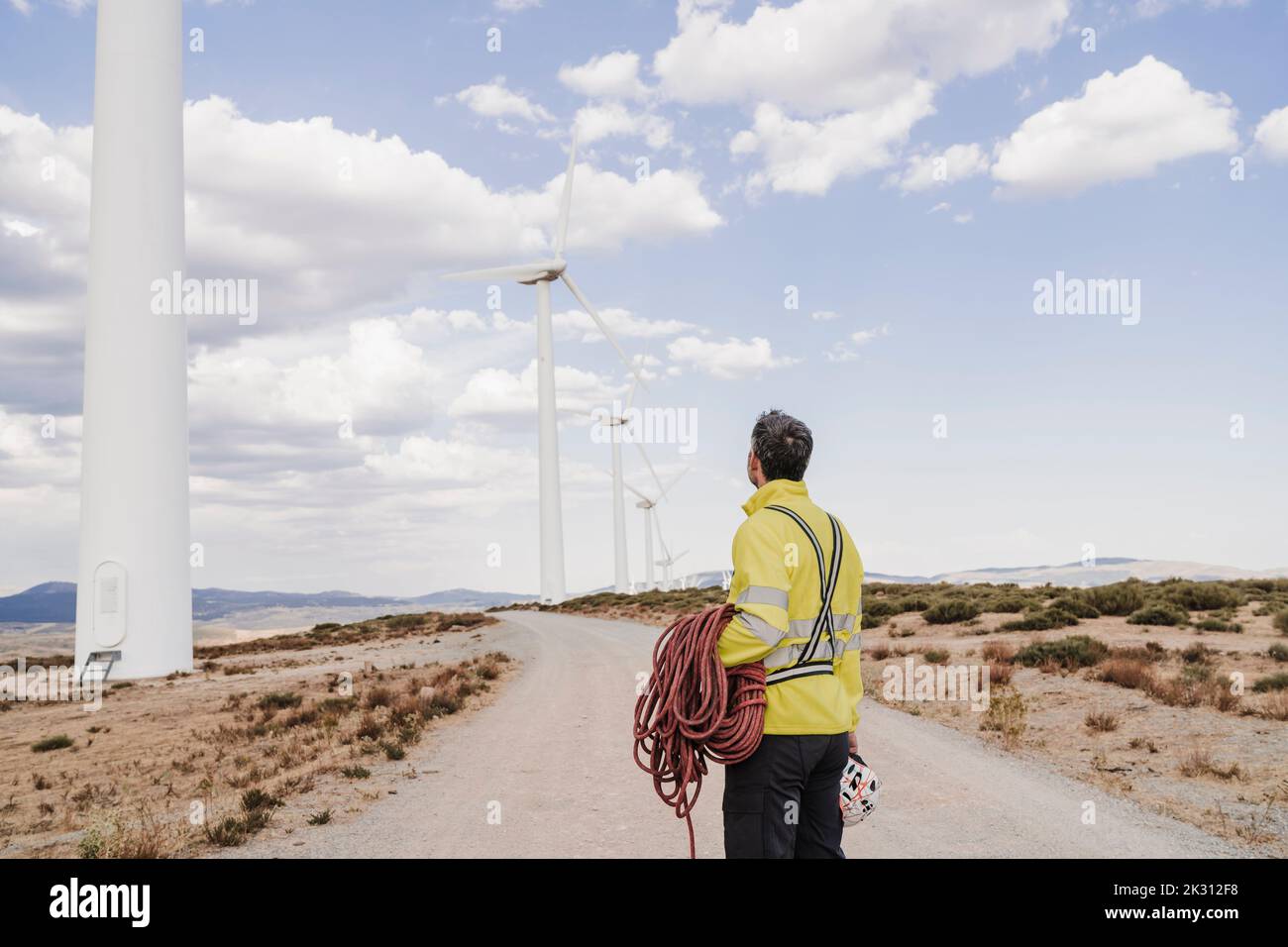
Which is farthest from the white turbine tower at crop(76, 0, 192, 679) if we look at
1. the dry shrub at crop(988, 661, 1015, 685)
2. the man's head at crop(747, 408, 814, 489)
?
the man's head at crop(747, 408, 814, 489)

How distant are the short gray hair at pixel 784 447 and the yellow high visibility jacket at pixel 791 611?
0.40ft

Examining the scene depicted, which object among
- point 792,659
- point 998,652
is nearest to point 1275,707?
point 998,652

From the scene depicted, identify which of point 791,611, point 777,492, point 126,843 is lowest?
point 126,843

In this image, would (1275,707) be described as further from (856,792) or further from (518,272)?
(518,272)

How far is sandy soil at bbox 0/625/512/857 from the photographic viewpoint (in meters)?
10.1

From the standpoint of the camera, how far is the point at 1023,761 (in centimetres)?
1148

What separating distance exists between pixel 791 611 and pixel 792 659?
211mm

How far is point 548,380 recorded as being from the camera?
67438 millimetres

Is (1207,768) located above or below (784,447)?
below
